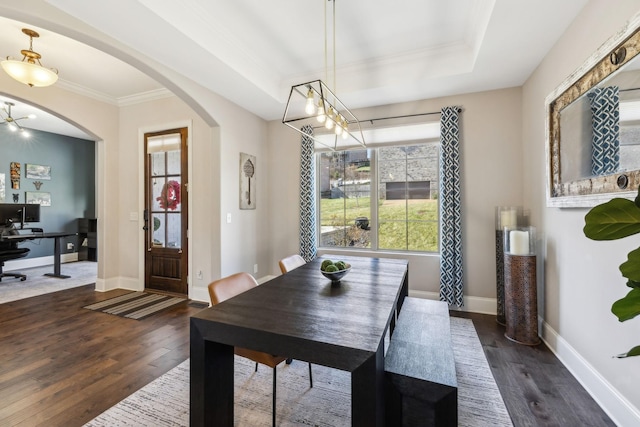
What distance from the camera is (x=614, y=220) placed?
827 mm

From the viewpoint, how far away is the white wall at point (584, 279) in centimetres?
161

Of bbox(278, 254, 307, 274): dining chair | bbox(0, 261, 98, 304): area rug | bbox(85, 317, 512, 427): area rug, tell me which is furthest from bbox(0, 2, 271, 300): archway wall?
bbox(85, 317, 512, 427): area rug

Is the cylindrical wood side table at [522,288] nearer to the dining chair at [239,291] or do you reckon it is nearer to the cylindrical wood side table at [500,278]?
the cylindrical wood side table at [500,278]

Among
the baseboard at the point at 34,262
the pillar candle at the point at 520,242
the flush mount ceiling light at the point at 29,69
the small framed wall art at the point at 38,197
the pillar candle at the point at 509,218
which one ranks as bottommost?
the baseboard at the point at 34,262

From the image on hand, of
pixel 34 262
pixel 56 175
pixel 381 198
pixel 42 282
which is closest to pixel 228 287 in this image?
pixel 381 198

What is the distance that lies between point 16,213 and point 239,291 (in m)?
5.67

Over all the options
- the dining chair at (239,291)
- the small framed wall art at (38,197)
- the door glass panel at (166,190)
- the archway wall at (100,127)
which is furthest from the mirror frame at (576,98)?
the small framed wall art at (38,197)

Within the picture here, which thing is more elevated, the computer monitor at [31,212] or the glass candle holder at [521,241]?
the computer monitor at [31,212]

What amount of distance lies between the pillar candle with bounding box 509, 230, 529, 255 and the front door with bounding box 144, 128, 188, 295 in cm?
403

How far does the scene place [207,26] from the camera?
245cm

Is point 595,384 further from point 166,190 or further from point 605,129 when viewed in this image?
point 166,190

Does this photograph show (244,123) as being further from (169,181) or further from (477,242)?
(477,242)

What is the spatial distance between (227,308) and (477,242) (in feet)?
10.1

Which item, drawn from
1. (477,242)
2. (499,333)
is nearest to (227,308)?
(499,333)
